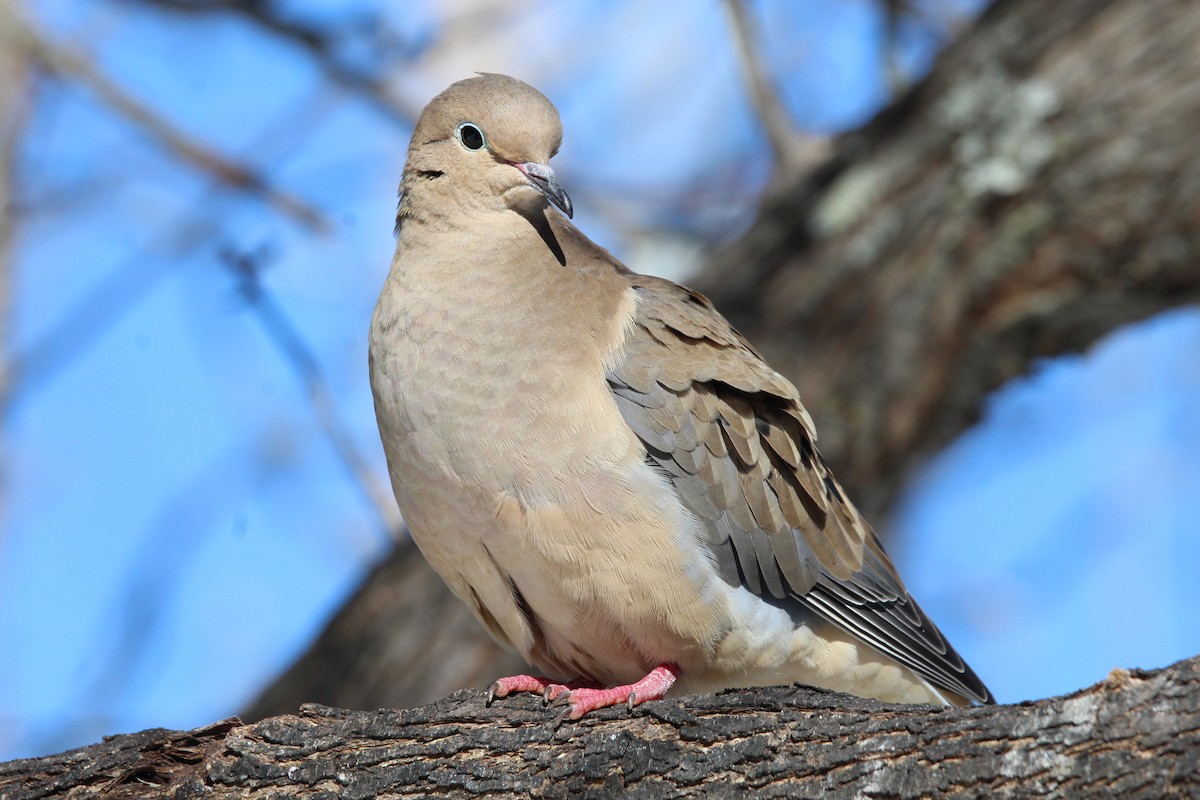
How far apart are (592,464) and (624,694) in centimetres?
61

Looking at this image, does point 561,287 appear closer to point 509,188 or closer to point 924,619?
point 509,188

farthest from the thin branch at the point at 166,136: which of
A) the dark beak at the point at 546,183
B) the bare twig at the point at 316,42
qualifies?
the dark beak at the point at 546,183

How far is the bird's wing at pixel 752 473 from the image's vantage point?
379cm

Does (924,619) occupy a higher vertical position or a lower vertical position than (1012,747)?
higher

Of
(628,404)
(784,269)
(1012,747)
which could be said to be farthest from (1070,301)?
(1012,747)

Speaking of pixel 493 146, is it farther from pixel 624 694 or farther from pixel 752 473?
pixel 624 694

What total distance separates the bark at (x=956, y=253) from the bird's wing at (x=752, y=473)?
5.43ft

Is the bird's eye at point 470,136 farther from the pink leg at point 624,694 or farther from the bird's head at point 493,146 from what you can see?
the pink leg at point 624,694

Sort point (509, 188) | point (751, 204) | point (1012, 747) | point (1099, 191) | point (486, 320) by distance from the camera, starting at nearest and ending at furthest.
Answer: point (1012, 747) → point (486, 320) → point (509, 188) → point (1099, 191) → point (751, 204)

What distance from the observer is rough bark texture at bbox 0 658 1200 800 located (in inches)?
92.0

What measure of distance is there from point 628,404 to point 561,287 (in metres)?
0.41

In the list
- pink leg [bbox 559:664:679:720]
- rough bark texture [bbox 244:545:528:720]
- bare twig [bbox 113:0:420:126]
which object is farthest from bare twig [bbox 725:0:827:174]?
pink leg [bbox 559:664:679:720]

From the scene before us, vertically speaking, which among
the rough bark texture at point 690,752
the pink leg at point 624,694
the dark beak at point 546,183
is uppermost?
the dark beak at point 546,183

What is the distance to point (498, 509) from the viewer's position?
3533 mm
